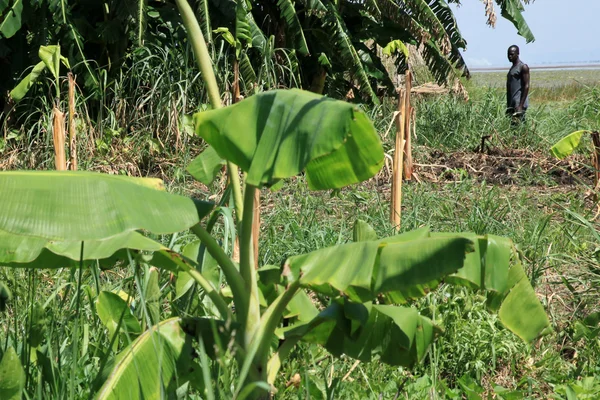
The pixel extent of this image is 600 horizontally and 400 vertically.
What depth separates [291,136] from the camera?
2.19 metres

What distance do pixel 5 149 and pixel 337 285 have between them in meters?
7.50

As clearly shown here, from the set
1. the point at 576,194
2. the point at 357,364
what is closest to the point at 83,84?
the point at 576,194

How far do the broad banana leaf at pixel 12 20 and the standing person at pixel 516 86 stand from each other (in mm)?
7220

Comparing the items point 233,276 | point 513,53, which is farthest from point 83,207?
point 513,53

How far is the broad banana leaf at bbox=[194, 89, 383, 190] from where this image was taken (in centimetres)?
212

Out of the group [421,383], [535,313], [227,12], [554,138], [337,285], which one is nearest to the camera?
[337,285]

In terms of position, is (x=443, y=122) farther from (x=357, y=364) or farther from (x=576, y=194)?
(x=357, y=364)

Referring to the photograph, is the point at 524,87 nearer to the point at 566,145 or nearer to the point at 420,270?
the point at 566,145

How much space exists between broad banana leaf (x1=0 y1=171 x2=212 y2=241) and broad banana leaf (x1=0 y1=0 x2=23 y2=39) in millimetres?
6936

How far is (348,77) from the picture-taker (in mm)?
13031

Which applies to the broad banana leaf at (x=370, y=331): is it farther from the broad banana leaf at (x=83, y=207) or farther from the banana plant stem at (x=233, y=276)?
the broad banana leaf at (x=83, y=207)

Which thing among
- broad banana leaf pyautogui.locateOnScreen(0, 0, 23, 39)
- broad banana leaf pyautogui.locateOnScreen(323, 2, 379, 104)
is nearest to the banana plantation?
broad banana leaf pyautogui.locateOnScreen(0, 0, 23, 39)

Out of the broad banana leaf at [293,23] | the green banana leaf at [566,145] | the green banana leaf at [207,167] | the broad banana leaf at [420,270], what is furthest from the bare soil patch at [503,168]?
the broad banana leaf at [420,270]

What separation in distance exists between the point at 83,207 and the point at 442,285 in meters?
2.53
